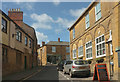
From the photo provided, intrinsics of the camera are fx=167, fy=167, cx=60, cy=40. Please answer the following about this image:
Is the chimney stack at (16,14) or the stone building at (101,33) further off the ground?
the chimney stack at (16,14)

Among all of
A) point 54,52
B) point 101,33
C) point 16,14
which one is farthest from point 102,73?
point 54,52

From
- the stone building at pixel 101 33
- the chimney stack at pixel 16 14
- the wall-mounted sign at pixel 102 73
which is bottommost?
the wall-mounted sign at pixel 102 73

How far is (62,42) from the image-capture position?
6331cm

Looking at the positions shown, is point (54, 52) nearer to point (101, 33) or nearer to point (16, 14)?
point (16, 14)

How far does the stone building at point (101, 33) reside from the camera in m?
12.4

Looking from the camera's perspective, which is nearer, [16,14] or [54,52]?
[16,14]

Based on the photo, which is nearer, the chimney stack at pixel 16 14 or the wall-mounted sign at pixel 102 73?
the wall-mounted sign at pixel 102 73

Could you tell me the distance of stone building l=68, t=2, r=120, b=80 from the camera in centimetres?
1245

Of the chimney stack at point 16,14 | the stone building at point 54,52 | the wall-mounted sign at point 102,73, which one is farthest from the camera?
the stone building at point 54,52

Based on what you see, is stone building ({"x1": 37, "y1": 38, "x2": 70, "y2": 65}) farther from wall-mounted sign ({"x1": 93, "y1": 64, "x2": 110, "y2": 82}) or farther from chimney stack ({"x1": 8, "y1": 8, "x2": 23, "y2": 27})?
wall-mounted sign ({"x1": 93, "y1": 64, "x2": 110, "y2": 82})

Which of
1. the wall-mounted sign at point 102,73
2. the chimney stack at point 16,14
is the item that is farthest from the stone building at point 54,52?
the wall-mounted sign at point 102,73

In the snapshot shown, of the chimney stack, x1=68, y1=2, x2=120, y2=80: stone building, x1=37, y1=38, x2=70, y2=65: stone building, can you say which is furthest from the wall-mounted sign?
x1=37, y1=38, x2=70, y2=65: stone building

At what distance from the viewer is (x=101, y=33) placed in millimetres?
17812

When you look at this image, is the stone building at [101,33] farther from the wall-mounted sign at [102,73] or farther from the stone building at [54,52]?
the stone building at [54,52]
